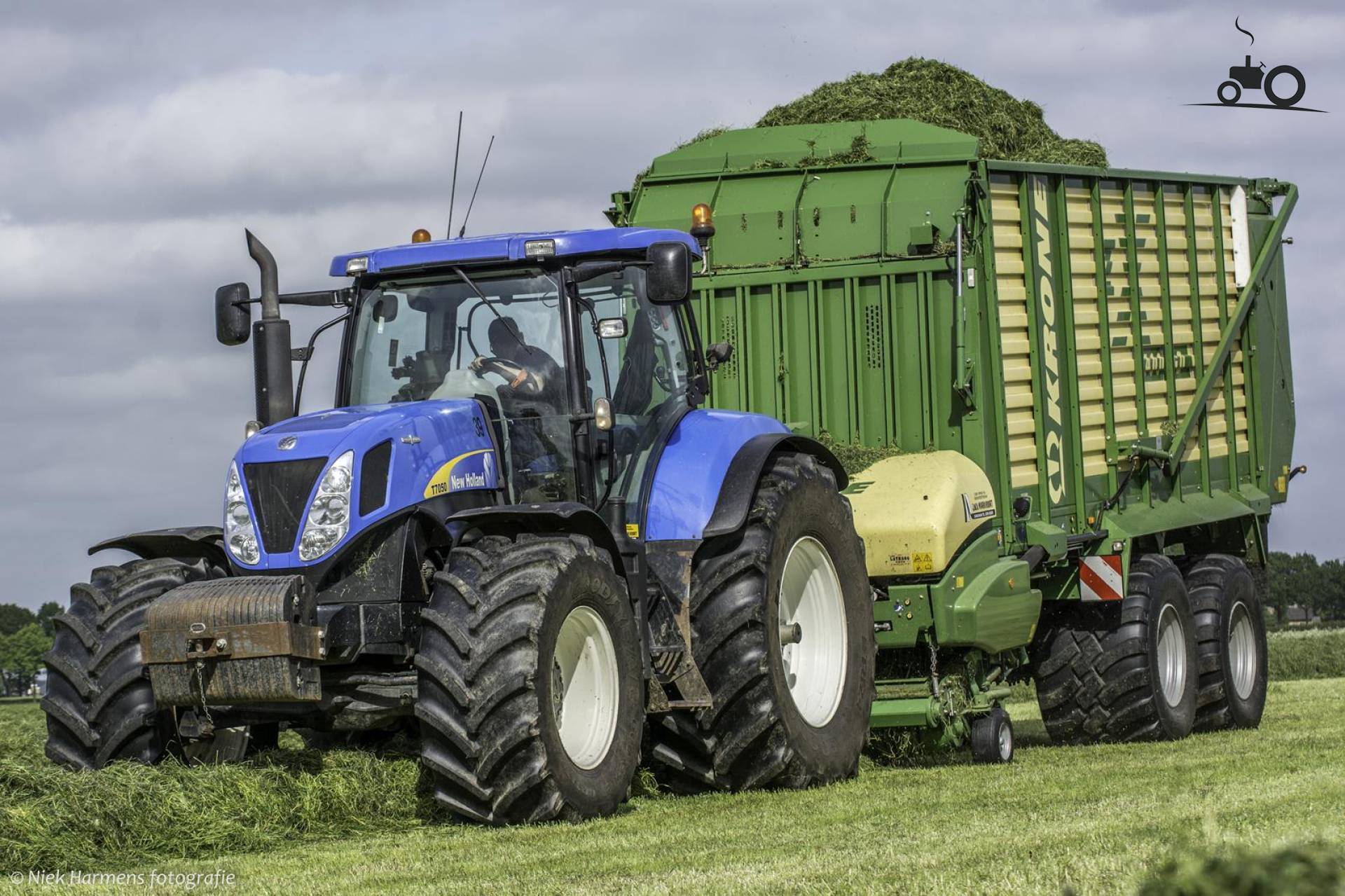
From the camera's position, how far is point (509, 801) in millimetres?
7250

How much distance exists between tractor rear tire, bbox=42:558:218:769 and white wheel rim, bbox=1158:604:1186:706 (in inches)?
295

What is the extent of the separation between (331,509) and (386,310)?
149cm

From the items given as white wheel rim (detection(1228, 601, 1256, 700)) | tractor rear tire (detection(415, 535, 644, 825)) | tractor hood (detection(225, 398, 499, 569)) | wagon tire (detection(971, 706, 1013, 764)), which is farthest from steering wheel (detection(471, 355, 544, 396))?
white wheel rim (detection(1228, 601, 1256, 700))

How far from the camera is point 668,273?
816cm

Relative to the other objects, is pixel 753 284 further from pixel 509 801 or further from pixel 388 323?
pixel 509 801

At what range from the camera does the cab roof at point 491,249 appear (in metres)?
8.52

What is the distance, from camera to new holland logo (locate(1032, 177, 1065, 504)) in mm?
11672

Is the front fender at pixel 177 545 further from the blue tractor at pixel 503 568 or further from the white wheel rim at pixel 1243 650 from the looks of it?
the white wheel rim at pixel 1243 650

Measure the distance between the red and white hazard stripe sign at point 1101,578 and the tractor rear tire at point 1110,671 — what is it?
0.35m

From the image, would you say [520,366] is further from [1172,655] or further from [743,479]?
[1172,655]

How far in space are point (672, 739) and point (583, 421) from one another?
1694 mm

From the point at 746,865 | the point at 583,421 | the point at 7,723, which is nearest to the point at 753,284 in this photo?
the point at 583,421

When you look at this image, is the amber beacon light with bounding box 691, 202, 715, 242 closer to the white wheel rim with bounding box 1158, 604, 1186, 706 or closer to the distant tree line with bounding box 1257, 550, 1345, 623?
the white wheel rim with bounding box 1158, 604, 1186, 706

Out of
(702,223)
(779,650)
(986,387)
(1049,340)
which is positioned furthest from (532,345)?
(1049,340)
